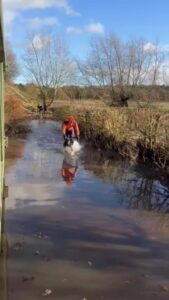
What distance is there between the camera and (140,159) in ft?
64.4

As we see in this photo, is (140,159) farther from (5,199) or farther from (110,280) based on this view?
(110,280)

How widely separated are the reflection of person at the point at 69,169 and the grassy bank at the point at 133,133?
219cm

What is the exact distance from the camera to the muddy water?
6969 mm

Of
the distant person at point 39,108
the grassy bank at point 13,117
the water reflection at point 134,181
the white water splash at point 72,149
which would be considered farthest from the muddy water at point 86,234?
the distant person at point 39,108

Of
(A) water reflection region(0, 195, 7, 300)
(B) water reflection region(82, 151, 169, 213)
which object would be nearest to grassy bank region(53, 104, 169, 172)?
(B) water reflection region(82, 151, 169, 213)

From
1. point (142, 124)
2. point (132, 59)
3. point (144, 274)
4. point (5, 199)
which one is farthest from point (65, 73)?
point (144, 274)

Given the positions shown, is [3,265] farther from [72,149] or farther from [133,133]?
[72,149]

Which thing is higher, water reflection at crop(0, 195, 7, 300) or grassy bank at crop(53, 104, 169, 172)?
grassy bank at crop(53, 104, 169, 172)

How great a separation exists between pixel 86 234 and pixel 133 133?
11249 millimetres

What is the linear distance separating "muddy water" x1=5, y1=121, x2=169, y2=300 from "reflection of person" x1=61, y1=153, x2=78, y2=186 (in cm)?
4

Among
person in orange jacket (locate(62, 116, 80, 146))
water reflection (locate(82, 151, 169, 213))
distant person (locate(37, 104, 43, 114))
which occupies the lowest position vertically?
water reflection (locate(82, 151, 169, 213))

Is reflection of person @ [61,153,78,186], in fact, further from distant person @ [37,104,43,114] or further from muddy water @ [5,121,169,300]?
distant person @ [37,104,43,114]

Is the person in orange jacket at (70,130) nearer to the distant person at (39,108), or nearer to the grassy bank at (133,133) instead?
the grassy bank at (133,133)

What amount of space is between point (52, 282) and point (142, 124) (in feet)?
42.9
